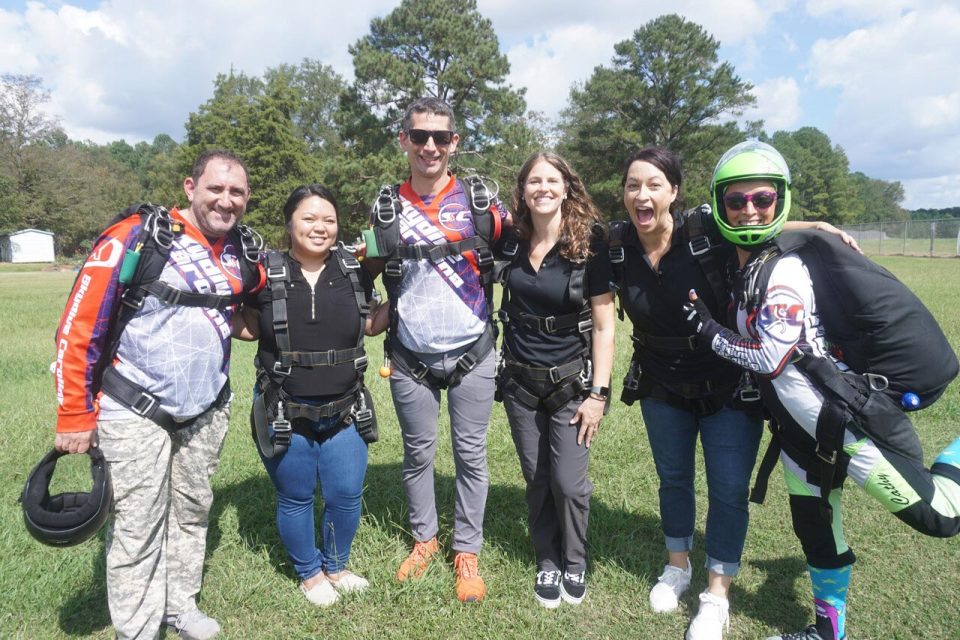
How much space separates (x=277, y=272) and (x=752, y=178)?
8.90 feet

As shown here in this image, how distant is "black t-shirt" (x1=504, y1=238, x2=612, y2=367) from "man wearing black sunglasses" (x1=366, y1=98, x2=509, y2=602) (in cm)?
27

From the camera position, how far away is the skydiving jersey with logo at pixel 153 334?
3002 mm

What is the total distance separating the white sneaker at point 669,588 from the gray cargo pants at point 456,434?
1205 mm

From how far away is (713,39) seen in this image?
4303 centimetres

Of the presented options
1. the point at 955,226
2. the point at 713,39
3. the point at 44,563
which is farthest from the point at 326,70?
the point at 44,563

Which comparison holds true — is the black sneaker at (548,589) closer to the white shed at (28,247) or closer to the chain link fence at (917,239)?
the chain link fence at (917,239)

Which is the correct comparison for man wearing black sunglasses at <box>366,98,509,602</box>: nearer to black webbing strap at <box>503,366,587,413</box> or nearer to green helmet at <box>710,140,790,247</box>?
black webbing strap at <box>503,366,587,413</box>

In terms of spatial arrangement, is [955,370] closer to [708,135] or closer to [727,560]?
[727,560]

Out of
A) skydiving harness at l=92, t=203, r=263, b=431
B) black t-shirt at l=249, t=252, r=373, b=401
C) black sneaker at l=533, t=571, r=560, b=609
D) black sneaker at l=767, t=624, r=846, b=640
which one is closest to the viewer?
skydiving harness at l=92, t=203, r=263, b=431

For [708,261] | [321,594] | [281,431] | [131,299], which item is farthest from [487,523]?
[131,299]

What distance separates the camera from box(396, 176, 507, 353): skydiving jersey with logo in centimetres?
384

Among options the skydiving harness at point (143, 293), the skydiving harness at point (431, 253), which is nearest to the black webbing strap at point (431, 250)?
the skydiving harness at point (431, 253)

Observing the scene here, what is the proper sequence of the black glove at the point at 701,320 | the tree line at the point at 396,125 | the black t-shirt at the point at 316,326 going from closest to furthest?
the black glove at the point at 701,320
the black t-shirt at the point at 316,326
the tree line at the point at 396,125

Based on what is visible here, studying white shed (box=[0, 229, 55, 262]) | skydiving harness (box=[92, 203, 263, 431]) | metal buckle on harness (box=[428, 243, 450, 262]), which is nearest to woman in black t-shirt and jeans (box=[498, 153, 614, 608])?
metal buckle on harness (box=[428, 243, 450, 262])
